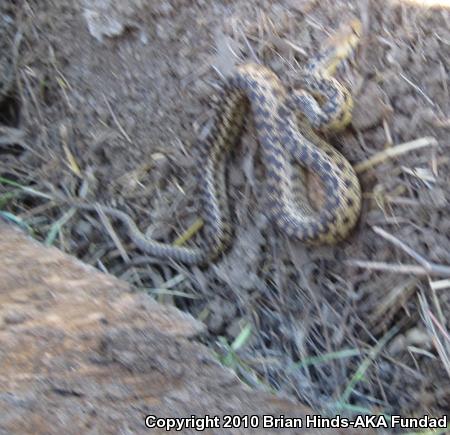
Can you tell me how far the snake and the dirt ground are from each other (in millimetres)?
69

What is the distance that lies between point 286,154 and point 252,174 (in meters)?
0.21

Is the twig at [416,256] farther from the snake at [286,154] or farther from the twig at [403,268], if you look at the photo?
the snake at [286,154]

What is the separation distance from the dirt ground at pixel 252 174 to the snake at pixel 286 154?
0.23 feet

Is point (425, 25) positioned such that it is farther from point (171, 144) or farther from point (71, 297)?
point (71, 297)

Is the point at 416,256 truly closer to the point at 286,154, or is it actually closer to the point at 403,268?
the point at 403,268

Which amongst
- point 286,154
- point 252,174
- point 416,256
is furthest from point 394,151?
point 252,174

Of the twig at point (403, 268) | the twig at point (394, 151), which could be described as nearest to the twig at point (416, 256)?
the twig at point (403, 268)

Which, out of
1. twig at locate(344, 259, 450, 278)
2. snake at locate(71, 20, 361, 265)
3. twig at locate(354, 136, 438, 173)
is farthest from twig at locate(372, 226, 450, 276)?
twig at locate(354, 136, 438, 173)

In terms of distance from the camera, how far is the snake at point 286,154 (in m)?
3.53

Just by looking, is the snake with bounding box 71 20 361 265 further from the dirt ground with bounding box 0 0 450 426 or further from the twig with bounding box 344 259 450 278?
the twig with bounding box 344 259 450 278

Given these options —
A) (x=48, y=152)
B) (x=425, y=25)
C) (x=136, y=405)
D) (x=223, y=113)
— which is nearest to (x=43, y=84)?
(x=48, y=152)

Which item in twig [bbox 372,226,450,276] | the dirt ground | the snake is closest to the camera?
twig [bbox 372,226,450,276]

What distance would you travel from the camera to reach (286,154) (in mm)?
3822

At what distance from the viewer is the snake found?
353 centimetres
